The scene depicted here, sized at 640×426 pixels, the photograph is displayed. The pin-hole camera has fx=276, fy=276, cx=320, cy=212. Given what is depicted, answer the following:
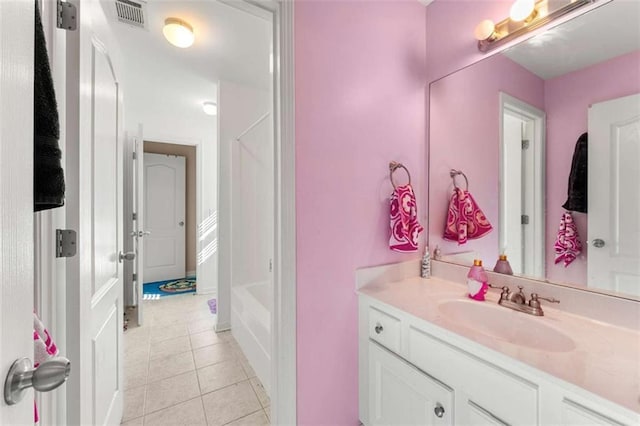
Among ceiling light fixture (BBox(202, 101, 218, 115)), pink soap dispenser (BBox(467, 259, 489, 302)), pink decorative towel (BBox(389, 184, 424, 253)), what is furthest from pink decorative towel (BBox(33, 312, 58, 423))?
ceiling light fixture (BBox(202, 101, 218, 115))

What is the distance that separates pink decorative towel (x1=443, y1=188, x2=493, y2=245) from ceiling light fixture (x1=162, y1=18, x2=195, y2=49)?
6.69 ft

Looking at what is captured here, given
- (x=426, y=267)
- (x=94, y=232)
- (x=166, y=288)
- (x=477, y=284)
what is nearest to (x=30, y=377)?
(x=94, y=232)

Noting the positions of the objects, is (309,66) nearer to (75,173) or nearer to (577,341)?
(75,173)

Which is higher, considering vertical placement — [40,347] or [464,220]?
[464,220]

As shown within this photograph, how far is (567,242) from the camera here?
3.74ft

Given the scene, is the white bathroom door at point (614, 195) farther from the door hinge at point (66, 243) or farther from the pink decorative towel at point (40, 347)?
the door hinge at point (66, 243)

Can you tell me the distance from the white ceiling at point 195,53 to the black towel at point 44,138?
101cm

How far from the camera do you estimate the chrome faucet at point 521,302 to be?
1.08 m

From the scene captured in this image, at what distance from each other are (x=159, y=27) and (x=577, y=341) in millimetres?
2765

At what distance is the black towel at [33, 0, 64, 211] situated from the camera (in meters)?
0.59

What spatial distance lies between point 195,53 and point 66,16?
1583mm

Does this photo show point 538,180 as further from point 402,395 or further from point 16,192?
point 16,192

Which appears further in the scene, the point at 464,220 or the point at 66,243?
the point at 464,220

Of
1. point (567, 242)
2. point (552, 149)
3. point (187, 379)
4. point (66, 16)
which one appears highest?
point (66, 16)
